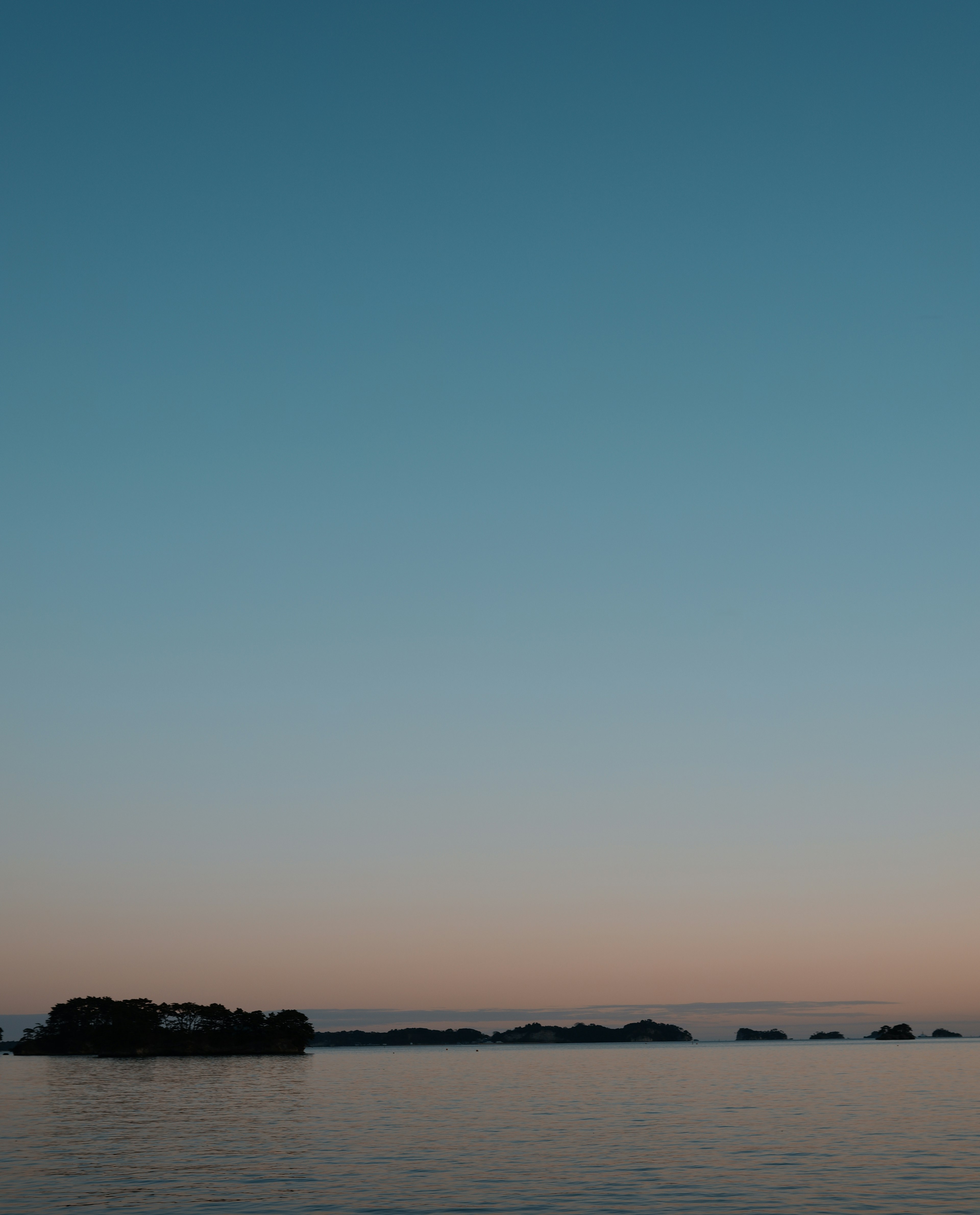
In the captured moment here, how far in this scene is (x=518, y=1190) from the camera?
51.4 m

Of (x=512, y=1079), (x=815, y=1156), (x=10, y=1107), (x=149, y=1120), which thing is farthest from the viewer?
(x=512, y=1079)

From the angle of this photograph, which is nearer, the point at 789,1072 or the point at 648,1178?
the point at 648,1178

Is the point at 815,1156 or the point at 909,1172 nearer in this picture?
the point at 909,1172

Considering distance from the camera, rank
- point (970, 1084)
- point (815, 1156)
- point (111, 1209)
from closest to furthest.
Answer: point (111, 1209), point (815, 1156), point (970, 1084)

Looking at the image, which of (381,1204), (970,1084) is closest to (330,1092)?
(970,1084)

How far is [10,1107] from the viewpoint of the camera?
351ft

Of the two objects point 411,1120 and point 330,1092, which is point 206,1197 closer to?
point 411,1120

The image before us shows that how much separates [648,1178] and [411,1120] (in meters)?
42.8

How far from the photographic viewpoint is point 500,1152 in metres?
66.8

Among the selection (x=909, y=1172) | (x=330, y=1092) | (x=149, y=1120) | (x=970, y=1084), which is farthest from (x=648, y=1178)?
(x=970, y=1084)

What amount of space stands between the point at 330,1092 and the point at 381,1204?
314 ft

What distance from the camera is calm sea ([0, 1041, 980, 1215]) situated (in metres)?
48.4

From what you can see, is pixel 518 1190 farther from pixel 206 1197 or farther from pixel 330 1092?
pixel 330 1092

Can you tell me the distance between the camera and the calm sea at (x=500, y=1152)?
4844 cm
